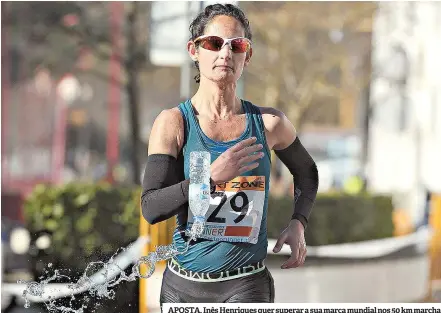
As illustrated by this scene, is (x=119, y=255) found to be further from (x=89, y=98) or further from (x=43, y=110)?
(x=43, y=110)

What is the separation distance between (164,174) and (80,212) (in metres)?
4.86

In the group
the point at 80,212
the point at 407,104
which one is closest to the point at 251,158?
the point at 80,212

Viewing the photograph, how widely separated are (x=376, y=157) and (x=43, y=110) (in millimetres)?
11368

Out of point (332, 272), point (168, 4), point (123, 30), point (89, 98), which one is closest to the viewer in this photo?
point (168, 4)

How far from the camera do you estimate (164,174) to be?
349 cm

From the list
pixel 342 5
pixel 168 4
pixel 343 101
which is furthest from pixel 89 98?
pixel 168 4

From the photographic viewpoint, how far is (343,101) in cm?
1783

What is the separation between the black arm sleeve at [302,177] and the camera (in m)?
3.82

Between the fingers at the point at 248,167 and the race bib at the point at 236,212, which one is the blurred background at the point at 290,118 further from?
the fingers at the point at 248,167

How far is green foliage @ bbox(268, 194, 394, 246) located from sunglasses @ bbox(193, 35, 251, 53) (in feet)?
13.0

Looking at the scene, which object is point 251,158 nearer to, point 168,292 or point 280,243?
point 280,243

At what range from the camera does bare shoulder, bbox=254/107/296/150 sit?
3.68m

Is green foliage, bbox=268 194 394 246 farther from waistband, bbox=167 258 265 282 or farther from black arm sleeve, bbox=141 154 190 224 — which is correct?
black arm sleeve, bbox=141 154 190 224

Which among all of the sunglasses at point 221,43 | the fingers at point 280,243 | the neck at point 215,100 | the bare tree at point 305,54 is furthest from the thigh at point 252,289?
the bare tree at point 305,54
